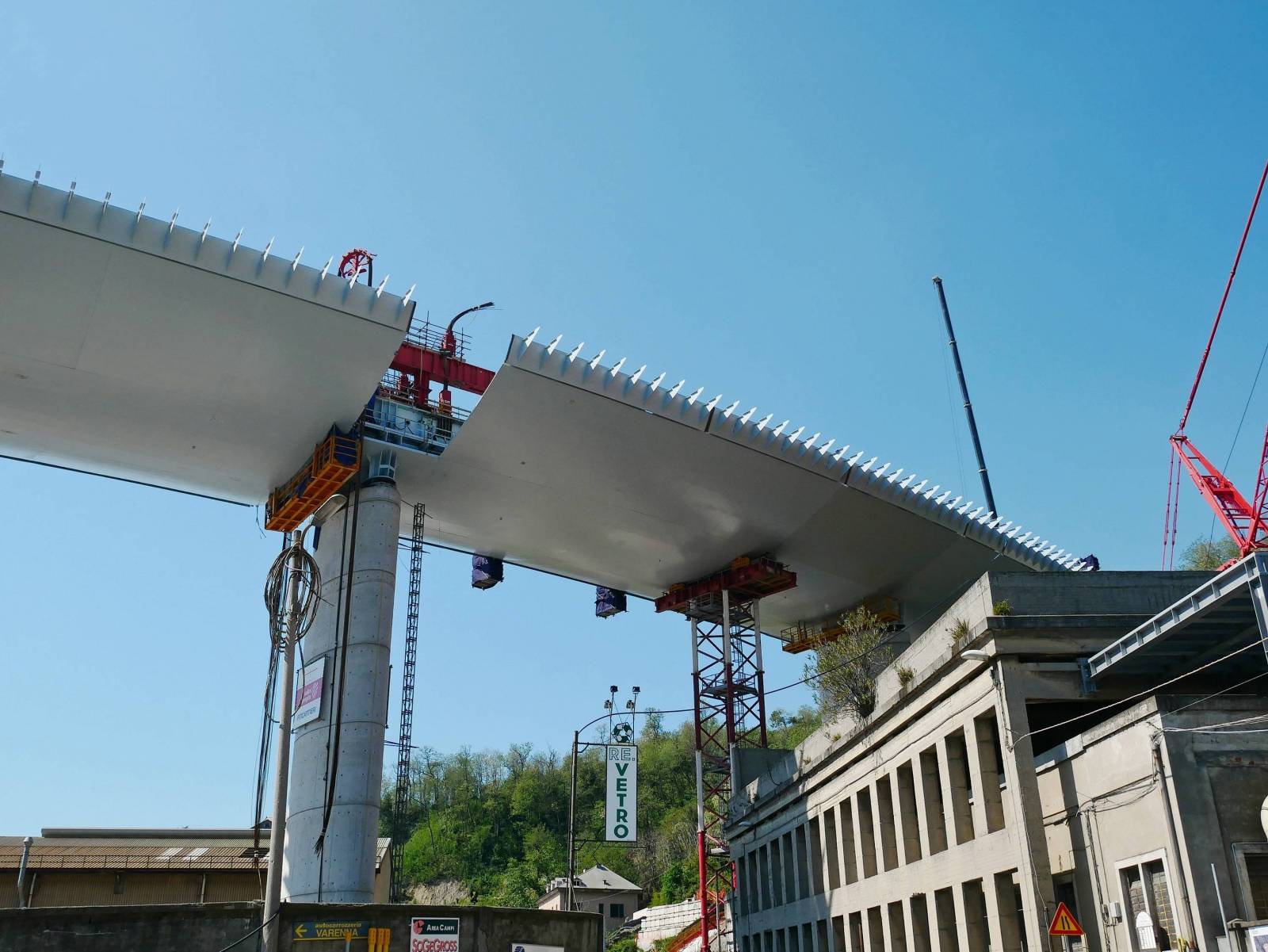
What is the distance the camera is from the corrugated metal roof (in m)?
43.9

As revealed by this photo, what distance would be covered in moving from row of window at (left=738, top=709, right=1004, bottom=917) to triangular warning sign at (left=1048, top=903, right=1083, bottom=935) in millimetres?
3783

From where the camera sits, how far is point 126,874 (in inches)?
1725

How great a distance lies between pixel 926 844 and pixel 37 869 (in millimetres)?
34803

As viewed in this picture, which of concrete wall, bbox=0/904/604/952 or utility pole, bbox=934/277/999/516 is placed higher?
utility pole, bbox=934/277/999/516

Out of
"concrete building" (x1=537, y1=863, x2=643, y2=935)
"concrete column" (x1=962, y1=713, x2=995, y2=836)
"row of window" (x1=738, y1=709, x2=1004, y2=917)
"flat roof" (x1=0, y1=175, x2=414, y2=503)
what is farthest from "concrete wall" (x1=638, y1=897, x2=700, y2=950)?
"concrete column" (x1=962, y1=713, x2=995, y2=836)

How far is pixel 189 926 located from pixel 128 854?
3260 centimetres

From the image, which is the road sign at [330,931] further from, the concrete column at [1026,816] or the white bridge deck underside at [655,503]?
the white bridge deck underside at [655,503]

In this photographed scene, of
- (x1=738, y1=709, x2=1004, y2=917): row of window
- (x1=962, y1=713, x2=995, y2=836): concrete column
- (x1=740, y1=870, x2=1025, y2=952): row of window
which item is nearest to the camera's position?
(x1=740, y1=870, x2=1025, y2=952): row of window

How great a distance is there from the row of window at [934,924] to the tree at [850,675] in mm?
4861

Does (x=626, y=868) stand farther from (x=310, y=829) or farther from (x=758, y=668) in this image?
(x=310, y=829)

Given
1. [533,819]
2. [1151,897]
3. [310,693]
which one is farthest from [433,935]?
[533,819]

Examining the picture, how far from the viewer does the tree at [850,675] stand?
28.6 metres

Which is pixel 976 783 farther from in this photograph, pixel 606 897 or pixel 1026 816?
pixel 606 897

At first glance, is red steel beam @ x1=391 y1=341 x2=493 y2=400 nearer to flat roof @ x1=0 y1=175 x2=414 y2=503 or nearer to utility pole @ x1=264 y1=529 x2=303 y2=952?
flat roof @ x1=0 y1=175 x2=414 y2=503
